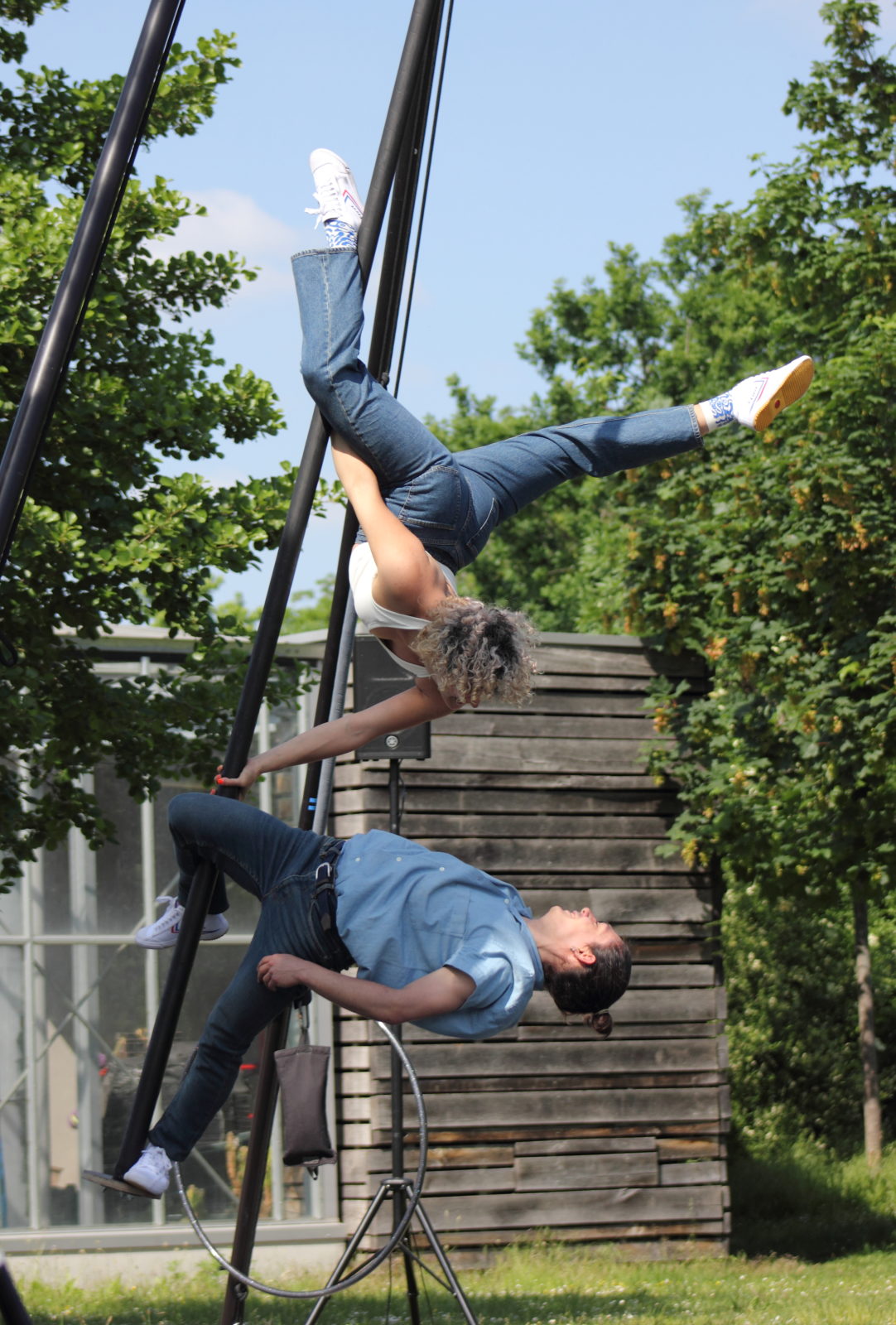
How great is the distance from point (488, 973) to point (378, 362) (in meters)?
1.74

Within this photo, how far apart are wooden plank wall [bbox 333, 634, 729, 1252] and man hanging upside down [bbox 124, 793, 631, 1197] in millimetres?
5666

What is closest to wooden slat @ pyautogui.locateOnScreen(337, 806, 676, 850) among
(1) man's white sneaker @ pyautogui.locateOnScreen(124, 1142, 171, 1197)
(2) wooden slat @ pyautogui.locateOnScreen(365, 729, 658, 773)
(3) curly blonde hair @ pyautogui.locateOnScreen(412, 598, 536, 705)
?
(2) wooden slat @ pyautogui.locateOnScreen(365, 729, 658, 773)


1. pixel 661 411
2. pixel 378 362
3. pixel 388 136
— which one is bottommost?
pixel 661 411

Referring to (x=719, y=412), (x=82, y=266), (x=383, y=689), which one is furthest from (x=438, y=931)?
(x=383, y=689)

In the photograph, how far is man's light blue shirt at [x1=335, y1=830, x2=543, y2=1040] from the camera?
3250 mm

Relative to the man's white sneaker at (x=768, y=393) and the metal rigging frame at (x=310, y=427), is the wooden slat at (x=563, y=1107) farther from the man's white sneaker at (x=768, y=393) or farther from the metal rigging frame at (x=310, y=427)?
the man's white sneaker at (x=768, y=393)

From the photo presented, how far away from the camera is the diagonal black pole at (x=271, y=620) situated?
3559mm

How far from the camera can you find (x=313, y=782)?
4270 mm

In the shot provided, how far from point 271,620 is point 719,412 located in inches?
46.4

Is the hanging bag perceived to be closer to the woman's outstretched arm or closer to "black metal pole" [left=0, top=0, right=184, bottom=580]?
the woman's outstretched arm

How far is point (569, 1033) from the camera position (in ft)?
31.2

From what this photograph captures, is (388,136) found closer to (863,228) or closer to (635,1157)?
(863,228)

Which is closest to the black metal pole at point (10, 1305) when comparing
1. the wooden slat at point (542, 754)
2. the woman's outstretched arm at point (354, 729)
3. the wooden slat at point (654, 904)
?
the woman's outstretched arm at point (354, 729)

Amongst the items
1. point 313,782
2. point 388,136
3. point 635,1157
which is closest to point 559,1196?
point 635,1157
